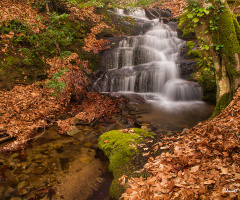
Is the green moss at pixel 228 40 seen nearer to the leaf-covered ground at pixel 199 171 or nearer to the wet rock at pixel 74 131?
the leaf-covered ground at pixel 199 171

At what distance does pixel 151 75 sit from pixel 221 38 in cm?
717

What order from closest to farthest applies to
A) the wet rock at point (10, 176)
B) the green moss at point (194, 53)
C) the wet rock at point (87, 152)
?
1. the wet rock at point (10, 176)
2. the wet rock at point (87, 152)
3. the green moss at point (194, 53)

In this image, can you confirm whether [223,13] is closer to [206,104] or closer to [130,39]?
[206,104]

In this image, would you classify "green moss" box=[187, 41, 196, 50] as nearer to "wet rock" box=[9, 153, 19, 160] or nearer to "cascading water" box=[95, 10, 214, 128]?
"cascading water" box=[95, 10, 214, 128]

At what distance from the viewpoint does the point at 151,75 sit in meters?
11.2

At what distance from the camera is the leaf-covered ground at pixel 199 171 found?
1735mm

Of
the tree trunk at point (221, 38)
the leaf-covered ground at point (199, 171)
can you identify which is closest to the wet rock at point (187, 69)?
the tree trunk at point (221, 38)

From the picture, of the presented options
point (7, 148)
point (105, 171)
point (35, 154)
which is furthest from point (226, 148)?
point (7, 148)

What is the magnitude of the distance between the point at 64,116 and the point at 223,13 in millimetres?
6950

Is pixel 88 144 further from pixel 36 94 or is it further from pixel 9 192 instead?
pixel 36 94

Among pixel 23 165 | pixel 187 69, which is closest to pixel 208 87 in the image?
pixel 187 69

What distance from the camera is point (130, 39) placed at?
14711mm

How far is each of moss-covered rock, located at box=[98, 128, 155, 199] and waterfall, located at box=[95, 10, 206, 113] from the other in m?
5.06

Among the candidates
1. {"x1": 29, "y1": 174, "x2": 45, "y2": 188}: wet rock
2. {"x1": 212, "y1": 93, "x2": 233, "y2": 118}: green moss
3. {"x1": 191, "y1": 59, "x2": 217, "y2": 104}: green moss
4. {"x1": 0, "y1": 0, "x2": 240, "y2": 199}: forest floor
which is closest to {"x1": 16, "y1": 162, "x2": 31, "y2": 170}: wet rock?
{"x1": 29, "y1": 174, "x2": 45, "y2": 188}: wet rock
